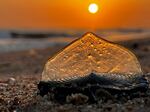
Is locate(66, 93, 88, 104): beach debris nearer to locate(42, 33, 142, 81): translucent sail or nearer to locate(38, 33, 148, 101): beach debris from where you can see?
locate(38, 33, 148, 101): beach debris

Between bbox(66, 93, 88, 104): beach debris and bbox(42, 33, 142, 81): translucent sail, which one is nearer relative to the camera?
bbox(66, 93, 88, 104): beach debris

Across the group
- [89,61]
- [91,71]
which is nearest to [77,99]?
[91,71]

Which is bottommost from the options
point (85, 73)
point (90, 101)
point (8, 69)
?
point (90, 101)

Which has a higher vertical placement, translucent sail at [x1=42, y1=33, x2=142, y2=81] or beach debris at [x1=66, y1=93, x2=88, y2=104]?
translucent sail at [x1=42, y1=33, x2=142, y2=81]

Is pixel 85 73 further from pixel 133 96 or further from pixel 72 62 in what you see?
pixel 133 96

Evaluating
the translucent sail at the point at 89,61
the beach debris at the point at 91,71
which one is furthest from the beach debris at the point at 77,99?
the translucent sail at the point at 89,61

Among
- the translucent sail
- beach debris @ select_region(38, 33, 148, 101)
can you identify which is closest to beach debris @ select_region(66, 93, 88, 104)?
beach debris @ select_region(38, 33, 148, 101)

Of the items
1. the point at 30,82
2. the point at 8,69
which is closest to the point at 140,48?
the point at 8,69

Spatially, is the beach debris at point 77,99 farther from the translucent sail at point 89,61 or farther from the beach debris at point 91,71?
the translucent sail at point 89,61
